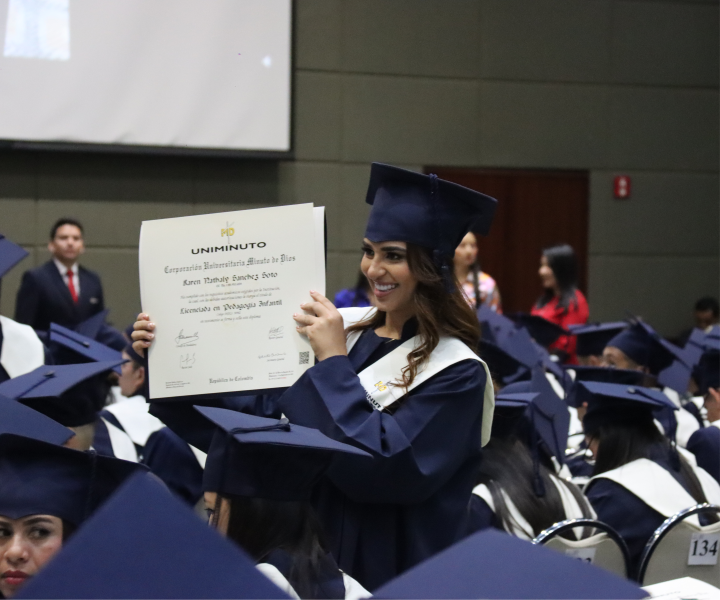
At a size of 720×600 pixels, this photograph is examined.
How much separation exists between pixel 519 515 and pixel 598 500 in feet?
1.29

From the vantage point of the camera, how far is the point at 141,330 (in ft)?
6.94

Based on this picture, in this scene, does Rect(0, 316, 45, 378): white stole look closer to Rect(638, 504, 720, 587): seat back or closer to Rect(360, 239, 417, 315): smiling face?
Rect(360, 239, 417, 315): smiling face

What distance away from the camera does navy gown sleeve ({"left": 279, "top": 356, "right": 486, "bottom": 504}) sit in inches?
76.4

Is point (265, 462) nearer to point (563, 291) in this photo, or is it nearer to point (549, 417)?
point (549, 417)

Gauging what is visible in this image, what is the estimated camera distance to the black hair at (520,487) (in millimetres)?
2760

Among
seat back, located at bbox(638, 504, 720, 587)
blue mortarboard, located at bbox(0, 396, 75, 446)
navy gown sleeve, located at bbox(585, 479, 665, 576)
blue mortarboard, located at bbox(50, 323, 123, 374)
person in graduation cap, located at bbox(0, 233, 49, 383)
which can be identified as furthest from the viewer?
blue mortarboard, located at bbox(50, 323, 123, 374)

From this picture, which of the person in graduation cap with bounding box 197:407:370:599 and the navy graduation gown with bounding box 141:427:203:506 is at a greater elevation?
the person in graduation cap with bounding box 197:407:370:599

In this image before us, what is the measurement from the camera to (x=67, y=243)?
6789mm

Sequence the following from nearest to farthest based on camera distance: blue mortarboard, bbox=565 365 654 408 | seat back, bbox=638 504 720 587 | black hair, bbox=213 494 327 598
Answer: black hair, bbox=213 494 327 598
seat back, bbox=638 504 720 587
blue mortarboard, bbox=565 365 654 408

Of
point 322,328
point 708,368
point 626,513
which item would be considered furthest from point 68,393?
point 708,368
